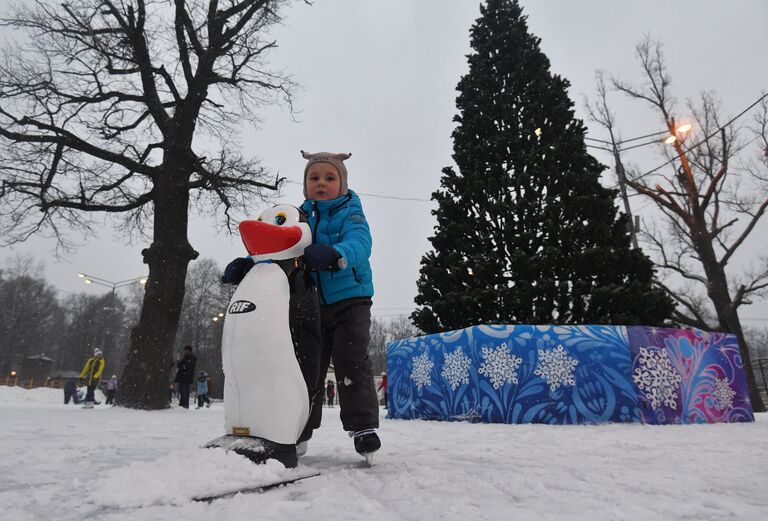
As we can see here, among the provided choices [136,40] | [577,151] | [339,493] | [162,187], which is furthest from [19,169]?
[577,151]

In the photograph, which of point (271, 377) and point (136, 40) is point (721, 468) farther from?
point (136, 40)

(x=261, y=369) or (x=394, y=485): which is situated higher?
(x=261, y=369)

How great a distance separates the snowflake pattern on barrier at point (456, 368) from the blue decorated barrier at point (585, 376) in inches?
0.5

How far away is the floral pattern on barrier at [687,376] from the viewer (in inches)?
207

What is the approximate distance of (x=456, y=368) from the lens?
235 inches

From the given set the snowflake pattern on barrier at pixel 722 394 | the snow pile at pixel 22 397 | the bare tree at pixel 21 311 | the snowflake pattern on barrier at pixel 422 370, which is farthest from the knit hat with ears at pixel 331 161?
the bare tree at pixel 21 311

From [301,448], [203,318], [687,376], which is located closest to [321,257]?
[301,448]

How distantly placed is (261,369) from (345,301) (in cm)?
66

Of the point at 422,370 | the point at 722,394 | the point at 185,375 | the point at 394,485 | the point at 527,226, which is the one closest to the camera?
the point at 394,485

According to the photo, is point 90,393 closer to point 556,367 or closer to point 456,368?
point 456,368

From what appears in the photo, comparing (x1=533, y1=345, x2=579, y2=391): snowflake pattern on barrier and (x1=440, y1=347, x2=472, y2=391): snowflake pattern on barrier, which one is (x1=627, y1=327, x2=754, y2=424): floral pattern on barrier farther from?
(x1=440, y1=347, x2=472, y2=391): snowflake pattern on barrier

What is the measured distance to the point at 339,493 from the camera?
1.48 metres

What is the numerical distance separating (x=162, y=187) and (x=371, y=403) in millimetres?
7705

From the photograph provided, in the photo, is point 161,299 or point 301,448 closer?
point 301,448
